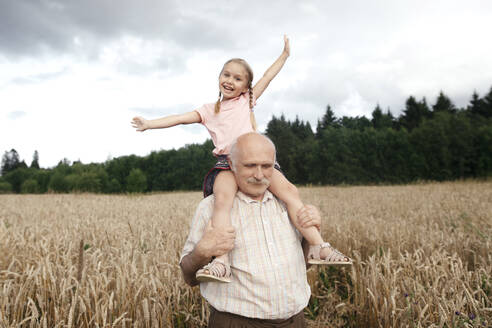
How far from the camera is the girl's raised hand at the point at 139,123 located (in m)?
2.25

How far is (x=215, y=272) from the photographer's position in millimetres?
1510

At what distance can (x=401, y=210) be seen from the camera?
8422 millimetres

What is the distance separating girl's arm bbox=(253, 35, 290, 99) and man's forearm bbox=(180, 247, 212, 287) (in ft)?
4.76

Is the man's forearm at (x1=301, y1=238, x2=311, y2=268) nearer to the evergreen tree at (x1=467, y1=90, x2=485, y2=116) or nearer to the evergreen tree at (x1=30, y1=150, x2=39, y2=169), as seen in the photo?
the evergreen tree at (x1=467, y1=90, x2=485, y2=116)

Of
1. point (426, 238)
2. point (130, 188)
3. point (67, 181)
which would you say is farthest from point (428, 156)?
point (67, 181)

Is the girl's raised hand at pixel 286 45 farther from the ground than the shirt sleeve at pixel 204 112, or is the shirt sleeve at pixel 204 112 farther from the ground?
the girl's raised hand at pixel 286 45

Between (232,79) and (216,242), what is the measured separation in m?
1.23

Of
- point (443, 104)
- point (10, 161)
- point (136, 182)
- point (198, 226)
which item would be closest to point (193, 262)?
point (198, 226)

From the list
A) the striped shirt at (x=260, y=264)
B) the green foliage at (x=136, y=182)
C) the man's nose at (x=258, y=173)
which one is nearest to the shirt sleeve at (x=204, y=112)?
the striped shirt at (x=260, y=264)

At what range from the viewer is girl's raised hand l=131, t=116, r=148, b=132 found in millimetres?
2249

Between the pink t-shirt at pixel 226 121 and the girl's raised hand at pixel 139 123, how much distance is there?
0.43 meters

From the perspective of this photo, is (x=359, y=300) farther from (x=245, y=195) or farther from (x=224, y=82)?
(x=224, y=82)

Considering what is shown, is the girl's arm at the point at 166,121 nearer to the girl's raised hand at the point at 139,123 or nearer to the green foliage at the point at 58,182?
the girl's raised hand at the point at 139,123

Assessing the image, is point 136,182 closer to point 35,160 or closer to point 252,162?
point 252,162
